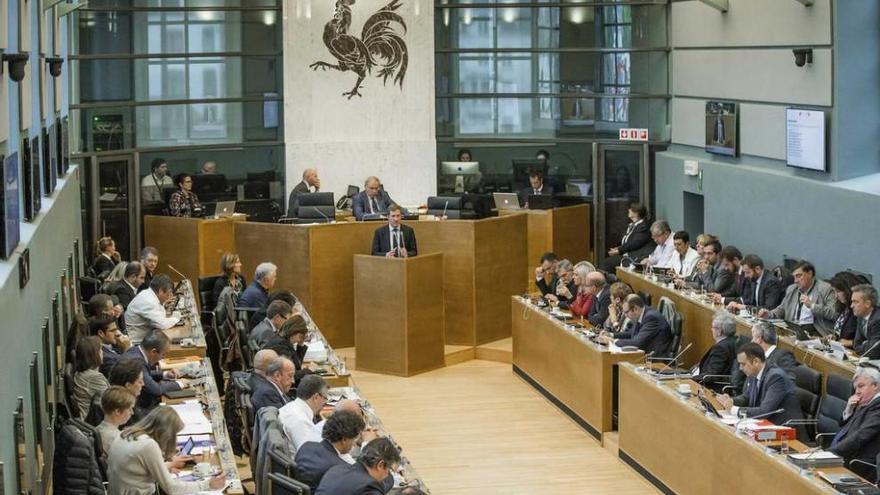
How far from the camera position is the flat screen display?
13633 mm

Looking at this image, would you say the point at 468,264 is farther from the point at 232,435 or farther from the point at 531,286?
the point at 232,435

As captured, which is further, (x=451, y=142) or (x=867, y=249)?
(x=451, y=142)

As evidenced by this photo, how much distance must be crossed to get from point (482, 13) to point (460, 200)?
10.9 feet

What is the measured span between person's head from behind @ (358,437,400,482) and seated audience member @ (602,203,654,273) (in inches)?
389

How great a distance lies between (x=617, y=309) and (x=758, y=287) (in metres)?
1.50

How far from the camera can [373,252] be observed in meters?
15.1

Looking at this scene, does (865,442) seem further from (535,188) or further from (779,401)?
(535,188)

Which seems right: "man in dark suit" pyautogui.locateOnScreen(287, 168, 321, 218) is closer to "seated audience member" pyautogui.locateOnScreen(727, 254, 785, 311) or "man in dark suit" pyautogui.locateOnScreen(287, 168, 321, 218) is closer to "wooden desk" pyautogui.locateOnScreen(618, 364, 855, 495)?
"seated audience member" pyautogui.locateOnScreen(727, 254, 785, 311)

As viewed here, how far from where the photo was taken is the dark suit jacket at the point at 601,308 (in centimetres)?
1322

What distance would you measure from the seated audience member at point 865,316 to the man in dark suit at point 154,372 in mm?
5156

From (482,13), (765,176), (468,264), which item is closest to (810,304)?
(765,176)

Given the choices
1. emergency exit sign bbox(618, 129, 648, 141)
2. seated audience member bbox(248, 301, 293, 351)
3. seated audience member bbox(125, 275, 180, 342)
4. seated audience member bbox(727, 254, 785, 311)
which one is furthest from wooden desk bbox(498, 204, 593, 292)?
A: seated audience member bbox(248, 301, 293, 351)

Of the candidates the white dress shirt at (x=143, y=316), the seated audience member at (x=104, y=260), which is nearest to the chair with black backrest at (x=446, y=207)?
the seated audience member at (x=104, y=260)

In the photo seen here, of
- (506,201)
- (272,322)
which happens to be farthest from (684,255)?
(272,322)
